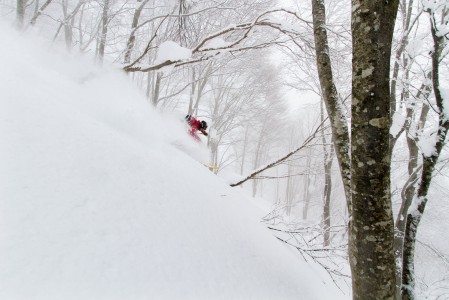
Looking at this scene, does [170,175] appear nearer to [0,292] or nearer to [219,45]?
[0,292]

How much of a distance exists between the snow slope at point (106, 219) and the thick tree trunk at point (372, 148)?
2.62 ft

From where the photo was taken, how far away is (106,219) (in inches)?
64.1

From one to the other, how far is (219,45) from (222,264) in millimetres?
2504

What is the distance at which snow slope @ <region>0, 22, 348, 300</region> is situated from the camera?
4.26ft

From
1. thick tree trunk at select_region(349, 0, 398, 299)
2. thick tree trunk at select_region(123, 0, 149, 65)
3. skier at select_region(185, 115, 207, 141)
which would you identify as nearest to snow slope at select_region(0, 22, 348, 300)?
thick tree trunk at select_region(349, 0, 398, 299)

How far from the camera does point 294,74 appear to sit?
9727 millimetres

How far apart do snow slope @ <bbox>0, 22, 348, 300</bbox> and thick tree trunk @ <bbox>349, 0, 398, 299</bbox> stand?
799mm

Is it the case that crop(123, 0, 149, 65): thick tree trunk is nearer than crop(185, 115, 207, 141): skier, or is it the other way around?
crop(123, 0, 149, 65): thick tree trunk


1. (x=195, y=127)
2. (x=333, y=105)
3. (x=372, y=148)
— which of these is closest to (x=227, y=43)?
(x=333, y=105)

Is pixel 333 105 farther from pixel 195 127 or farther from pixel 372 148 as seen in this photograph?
pixel 195 127

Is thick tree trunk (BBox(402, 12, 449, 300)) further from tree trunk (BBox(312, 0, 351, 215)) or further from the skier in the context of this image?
the skier

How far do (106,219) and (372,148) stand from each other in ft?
4.93

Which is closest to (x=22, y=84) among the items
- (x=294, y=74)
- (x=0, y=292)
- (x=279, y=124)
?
(x=0, y=292)

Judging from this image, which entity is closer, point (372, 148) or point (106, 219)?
point (372, 148)
